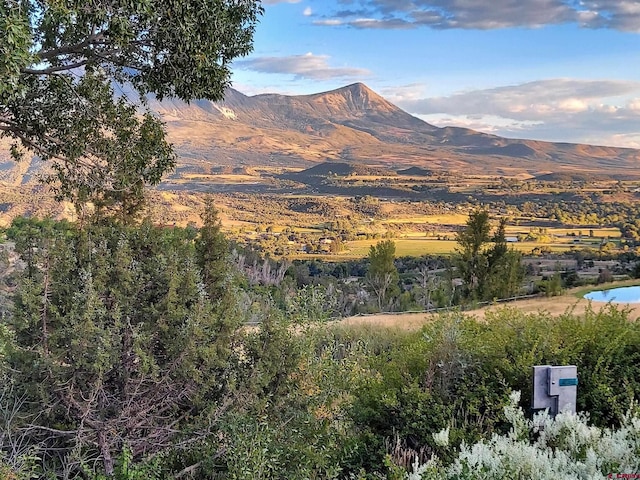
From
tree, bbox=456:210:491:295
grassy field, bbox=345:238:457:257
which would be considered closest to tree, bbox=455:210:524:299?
tree, bbox=456:210:491:295

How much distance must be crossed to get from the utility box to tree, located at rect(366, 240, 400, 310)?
30279mm

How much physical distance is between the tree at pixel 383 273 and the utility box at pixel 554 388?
30279mm

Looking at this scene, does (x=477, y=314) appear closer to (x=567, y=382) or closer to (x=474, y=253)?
(x=567, y=382)

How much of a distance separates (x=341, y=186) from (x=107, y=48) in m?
92.1

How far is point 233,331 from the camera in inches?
236

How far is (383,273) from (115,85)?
98.2ft

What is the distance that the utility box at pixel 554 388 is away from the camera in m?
4.63

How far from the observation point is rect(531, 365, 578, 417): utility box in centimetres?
463

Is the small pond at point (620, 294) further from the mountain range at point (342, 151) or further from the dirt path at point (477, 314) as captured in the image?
the mountain range at point (342, 151)

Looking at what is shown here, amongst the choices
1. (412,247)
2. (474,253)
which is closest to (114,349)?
(474,253)

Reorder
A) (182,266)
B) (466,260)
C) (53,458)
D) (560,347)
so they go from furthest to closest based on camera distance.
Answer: (466,260) → (560,347) → (182,266) → (53,458)

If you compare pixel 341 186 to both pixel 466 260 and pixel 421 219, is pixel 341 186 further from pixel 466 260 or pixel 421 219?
pixel 466 260

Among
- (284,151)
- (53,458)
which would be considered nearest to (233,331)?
(53,458)

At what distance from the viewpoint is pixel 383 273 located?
118ft
